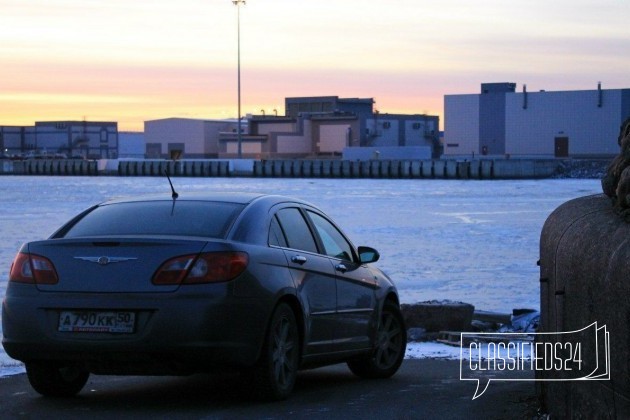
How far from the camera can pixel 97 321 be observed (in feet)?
24.3

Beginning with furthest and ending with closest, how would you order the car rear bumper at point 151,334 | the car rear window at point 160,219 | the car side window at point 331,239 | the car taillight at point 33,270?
1. the car side window at point 331,239
2. the car rear window at point 160,219
3. the car taillight at point 33,270
4. the car rear bumper at point 151,334

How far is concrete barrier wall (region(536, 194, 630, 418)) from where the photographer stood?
482 centimetres

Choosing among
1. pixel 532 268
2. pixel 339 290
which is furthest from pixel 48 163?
pixel 339 290

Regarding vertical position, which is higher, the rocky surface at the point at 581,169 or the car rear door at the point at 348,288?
the car rear door at the point at 348,288

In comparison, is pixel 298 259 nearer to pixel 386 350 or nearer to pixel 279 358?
pixel 279 358

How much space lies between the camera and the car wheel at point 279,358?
7750 millimetres

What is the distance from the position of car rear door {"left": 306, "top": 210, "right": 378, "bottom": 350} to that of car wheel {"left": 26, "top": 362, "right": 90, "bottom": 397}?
73.3 inches

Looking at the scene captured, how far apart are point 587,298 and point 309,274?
3.23 metres

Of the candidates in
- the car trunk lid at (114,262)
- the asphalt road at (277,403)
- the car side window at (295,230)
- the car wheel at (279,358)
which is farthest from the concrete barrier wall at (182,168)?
the car trunk lid at (114,262)

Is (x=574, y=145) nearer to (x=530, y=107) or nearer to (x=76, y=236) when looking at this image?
(x=530, y=107)

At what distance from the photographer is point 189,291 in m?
7.36

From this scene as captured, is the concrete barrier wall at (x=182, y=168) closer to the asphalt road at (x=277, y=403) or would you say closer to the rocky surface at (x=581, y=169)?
the rocky surface at (x=581, y=169)

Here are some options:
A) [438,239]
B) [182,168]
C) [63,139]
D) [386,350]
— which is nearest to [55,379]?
[386,350]

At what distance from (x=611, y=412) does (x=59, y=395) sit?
4331 mm
